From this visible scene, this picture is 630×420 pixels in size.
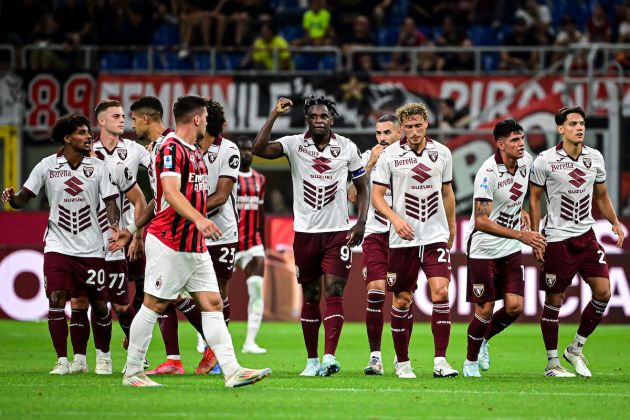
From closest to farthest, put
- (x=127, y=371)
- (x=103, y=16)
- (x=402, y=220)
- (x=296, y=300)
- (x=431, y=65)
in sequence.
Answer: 1. (x=127, y=371)
2. (x=402, y=220)
3. (x=296, y=300)
4. (x=431, y=65)
5. (x=103, y=16)

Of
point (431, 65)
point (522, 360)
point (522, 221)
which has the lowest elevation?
point (522, 360)

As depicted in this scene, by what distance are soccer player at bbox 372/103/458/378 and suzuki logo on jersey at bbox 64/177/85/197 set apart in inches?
108

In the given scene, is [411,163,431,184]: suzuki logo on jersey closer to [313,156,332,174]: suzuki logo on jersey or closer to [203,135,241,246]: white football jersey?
[313,156,332,174]: suzuki logo on jersey

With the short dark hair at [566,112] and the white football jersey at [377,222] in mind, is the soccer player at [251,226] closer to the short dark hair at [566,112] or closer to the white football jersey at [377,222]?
the white football jersey at [377,222]

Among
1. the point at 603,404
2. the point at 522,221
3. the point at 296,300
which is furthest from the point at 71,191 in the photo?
the point at 296,300

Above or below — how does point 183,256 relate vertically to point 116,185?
below

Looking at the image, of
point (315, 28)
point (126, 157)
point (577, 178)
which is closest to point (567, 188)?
point (577, 178)

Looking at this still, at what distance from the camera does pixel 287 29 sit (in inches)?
1003

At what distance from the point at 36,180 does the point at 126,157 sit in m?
0.98

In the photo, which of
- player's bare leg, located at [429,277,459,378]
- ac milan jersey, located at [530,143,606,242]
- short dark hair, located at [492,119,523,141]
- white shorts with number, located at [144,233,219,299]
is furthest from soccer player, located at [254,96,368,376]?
white shorts with number, located at [144,233,219,299]

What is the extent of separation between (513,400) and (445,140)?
483 inches

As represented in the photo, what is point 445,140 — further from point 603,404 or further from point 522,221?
point 603,404

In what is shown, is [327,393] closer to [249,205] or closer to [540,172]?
[540,172]

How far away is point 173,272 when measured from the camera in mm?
9773
